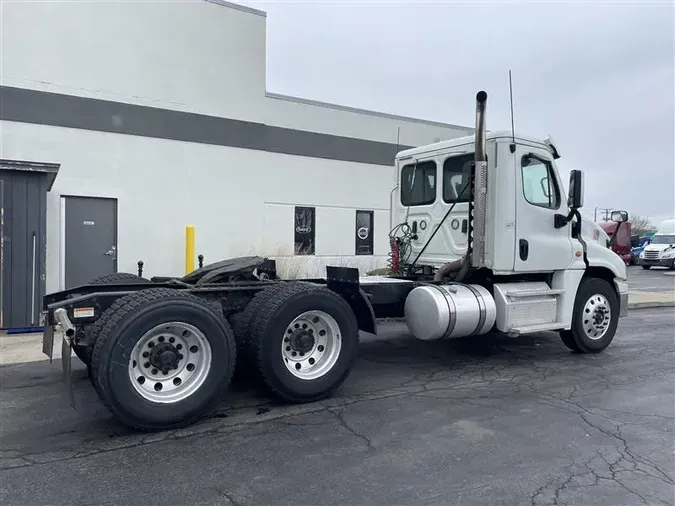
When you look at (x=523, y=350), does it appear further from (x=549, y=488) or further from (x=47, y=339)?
(x=47, y=339)

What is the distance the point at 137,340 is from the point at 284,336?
4.50ft

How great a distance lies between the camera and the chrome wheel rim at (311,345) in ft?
17.7

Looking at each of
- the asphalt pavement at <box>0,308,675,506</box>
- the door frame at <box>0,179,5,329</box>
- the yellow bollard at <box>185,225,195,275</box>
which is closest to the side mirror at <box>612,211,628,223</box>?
the asphalt pavement at <box>0,308,675,506</box>

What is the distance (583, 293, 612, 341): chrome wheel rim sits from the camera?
7.78 metres

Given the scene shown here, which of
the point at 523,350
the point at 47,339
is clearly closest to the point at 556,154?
the point at 523,350

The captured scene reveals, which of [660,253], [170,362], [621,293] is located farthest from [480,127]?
Answer: [660,253]

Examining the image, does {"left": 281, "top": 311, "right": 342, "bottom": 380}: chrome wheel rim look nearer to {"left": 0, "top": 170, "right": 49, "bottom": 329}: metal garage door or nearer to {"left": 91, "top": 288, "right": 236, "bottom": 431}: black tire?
{"left": 91, "top": 288, "right": 236, "bottom": 431}: black tire

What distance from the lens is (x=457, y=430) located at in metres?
4.75

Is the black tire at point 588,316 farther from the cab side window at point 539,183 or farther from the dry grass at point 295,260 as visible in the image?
the dry grass at point 295,260

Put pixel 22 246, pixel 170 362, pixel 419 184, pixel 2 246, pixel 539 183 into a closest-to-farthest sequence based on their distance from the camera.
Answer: pixel 170 362 < pixel 539 183 < pixel 419 184 < pixel 2 246 < pixel 22 246

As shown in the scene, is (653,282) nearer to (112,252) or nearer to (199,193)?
(199,193)

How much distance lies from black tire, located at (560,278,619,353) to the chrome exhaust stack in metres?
1.80

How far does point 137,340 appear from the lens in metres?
4.42

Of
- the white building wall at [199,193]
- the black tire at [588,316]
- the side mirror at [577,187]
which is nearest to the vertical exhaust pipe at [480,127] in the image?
the side mirror at [577,187]
